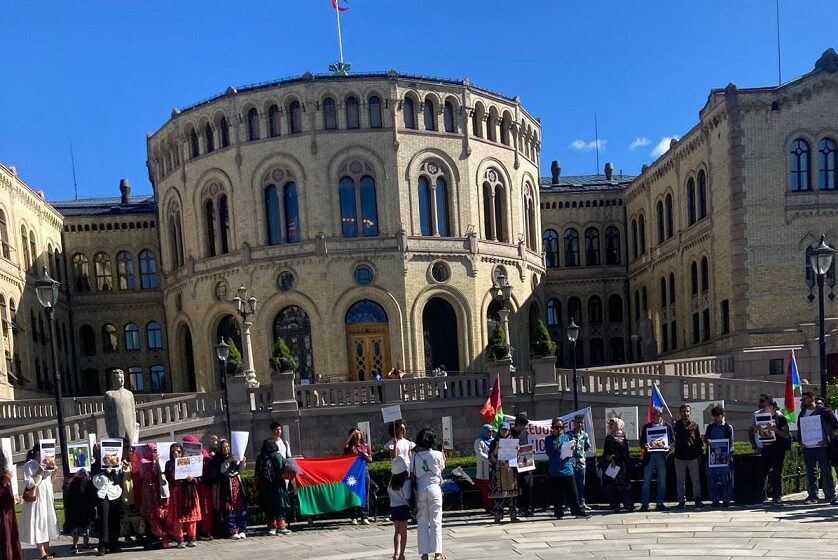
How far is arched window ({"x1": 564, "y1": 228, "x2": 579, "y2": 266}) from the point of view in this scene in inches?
1838

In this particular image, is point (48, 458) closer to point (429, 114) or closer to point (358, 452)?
point (358, 452)

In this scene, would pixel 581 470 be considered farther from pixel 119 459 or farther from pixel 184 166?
pixel 184 166

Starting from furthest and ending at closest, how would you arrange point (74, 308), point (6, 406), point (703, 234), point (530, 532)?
point (74, 308)
point (703, 234)
point (6, 406)
point (530, 532)

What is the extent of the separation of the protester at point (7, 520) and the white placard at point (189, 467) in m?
2.52

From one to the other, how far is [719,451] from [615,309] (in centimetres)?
3405

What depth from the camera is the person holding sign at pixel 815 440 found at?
1316 cm

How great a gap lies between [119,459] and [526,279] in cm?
2836

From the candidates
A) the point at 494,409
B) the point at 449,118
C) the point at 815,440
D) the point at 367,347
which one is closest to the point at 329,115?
the point at 449,118

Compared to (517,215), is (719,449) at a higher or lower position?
lower

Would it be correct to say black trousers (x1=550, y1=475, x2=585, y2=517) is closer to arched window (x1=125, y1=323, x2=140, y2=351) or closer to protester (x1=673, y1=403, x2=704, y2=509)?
protester (x1=673, y1=403, x2=704, y2=509)

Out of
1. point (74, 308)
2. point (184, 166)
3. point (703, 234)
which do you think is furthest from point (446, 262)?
point (74, 308)

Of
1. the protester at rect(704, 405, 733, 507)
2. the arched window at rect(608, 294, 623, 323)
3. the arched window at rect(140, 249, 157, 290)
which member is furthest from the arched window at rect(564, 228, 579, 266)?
the protester at rect(704, 405, 733, 507)

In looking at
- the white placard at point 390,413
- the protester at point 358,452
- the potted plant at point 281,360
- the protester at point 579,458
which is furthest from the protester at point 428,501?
the potted plant at point 281,360

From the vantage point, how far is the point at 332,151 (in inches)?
1378
